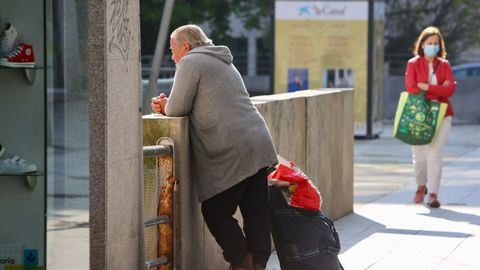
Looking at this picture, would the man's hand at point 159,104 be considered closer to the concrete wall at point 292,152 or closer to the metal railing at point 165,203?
the concrete wall at point 292,152

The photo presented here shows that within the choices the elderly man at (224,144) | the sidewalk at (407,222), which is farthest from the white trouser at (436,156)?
the elderly man at (224,144)

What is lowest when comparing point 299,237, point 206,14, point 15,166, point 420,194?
point 420,194

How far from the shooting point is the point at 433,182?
12.6m

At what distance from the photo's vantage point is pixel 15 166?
6250mm

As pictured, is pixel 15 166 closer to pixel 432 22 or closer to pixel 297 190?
pixel 297 190

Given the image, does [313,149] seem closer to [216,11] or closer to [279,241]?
[279,241]

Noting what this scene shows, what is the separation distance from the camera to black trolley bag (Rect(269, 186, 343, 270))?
7.54m

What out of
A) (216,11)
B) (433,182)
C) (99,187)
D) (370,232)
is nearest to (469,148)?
(433,182)

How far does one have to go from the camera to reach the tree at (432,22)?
1652 inches

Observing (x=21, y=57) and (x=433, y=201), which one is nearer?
(x=21, y=57)

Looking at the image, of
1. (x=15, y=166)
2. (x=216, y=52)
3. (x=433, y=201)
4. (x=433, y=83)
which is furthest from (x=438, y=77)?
(x=15, y=166)

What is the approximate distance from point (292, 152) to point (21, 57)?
4405 mm

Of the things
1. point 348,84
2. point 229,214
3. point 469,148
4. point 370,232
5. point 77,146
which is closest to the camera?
point 77,146

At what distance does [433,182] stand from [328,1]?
11.4 m
